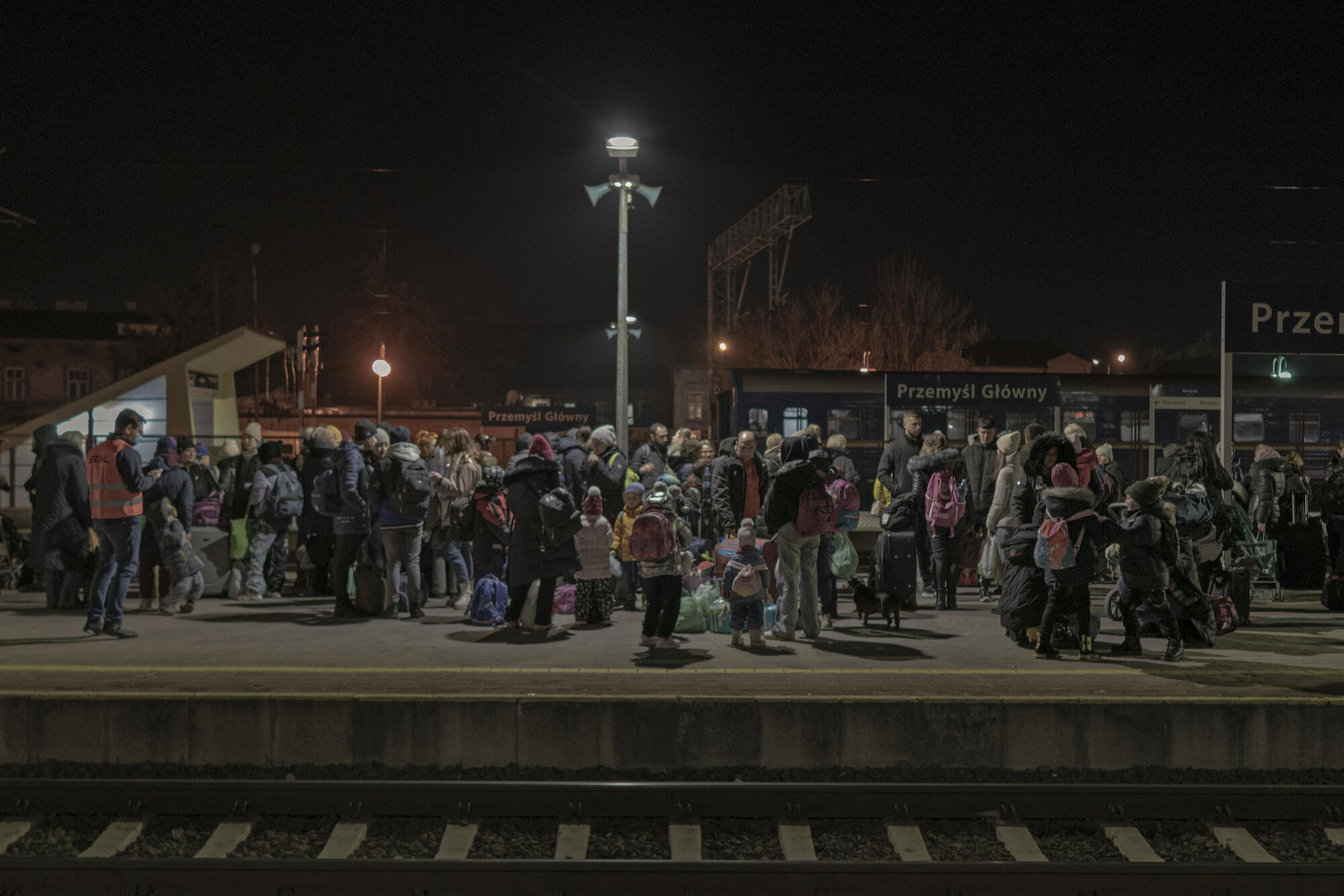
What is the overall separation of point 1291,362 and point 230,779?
21.9 metres

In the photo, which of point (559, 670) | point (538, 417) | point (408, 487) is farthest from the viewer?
point (538, 417)

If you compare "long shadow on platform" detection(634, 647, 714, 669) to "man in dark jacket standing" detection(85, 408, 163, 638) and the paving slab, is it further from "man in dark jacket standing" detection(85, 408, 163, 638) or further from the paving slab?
"man in dark jacket standing" detection(85, 408, 163, 638)

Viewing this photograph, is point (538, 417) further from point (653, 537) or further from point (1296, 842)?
point (1296, 842)

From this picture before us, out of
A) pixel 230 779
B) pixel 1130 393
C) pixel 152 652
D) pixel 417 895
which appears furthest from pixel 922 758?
pixel 1130 393

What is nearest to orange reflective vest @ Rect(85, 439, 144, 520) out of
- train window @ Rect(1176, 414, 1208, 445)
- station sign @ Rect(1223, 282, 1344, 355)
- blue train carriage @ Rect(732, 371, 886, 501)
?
station sign @ Rect(1223, 282, 1344, 355)

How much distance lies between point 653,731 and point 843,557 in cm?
411

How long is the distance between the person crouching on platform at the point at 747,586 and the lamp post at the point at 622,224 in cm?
→ 743

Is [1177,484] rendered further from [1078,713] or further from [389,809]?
[389,809]

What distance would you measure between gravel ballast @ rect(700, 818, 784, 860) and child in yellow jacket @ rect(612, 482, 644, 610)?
289cm

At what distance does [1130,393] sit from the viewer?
2227cm

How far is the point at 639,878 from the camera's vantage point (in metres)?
4.92

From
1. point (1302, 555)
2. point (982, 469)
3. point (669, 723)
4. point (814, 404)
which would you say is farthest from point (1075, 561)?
point (814, 404)

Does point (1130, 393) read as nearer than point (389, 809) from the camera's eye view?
No

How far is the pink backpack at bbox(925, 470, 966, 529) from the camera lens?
10.4 metres
